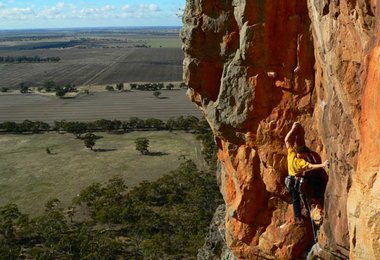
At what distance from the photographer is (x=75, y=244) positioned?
3822cm

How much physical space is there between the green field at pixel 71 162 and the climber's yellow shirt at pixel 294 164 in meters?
43.0

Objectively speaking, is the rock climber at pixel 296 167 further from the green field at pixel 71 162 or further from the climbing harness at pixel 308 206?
the green field at pixel 71 162

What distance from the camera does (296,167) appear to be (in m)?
12.0

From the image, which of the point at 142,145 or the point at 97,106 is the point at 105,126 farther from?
A: the point at 97,106

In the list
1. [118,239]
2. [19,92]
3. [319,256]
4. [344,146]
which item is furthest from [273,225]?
[19,92]

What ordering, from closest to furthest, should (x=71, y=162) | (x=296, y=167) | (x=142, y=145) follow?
1. (x=296, y=167)
2. (x=71, y=162)
3. (x=142, y=145)

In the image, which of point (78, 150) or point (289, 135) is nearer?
point (289, 135)

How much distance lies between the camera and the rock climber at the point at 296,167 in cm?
1182

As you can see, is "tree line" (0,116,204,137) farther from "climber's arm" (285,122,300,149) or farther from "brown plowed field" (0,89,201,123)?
"climber's arm" (285,122,300,149)

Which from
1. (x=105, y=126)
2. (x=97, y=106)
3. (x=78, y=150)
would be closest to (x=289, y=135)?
(x=78, y=150)

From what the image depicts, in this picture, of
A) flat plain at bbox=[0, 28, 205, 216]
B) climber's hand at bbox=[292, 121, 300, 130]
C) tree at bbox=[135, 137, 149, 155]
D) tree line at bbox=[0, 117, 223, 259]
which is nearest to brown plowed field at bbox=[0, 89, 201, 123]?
flat plain at bbox=[0, 28, 205, 216]

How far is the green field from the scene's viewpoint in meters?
56.2

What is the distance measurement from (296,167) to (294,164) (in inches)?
4.3

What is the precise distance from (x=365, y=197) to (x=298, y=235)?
5488mm
